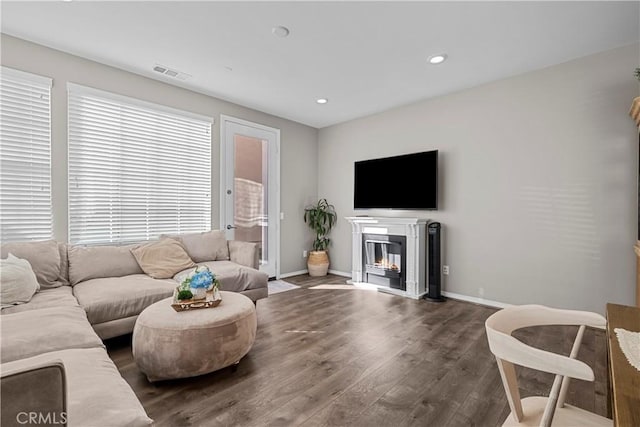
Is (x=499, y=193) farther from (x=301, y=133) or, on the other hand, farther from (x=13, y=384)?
(x=13, y=384)

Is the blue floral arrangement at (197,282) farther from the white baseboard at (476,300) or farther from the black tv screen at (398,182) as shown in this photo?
the white baseboard at (476,300)

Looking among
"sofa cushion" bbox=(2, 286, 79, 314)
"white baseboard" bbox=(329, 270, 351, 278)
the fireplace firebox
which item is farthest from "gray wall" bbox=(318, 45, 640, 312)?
"sofa cushion" bbox=(2, 286, 79, 314)

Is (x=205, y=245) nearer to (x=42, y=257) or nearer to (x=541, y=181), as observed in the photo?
(x=42, y=257)

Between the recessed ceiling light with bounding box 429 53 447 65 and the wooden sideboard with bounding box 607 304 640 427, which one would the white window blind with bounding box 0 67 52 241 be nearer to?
the recessed ceiling light with bounding box 429 53 447 65

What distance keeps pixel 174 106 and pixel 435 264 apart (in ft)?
12.9

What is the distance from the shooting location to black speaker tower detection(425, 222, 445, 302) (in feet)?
12.5

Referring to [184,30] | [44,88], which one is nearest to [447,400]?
[184,30]

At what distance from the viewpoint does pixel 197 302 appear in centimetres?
212

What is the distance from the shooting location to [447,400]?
1.80 m

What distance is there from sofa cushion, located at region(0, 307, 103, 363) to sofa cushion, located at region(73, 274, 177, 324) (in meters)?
0.40

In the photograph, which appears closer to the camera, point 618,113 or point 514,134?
point 618,113

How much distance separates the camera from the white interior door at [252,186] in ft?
14.1

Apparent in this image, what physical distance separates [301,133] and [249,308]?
3.86 meters

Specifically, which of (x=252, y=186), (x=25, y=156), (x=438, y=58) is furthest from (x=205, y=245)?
(x=438, y=58)
